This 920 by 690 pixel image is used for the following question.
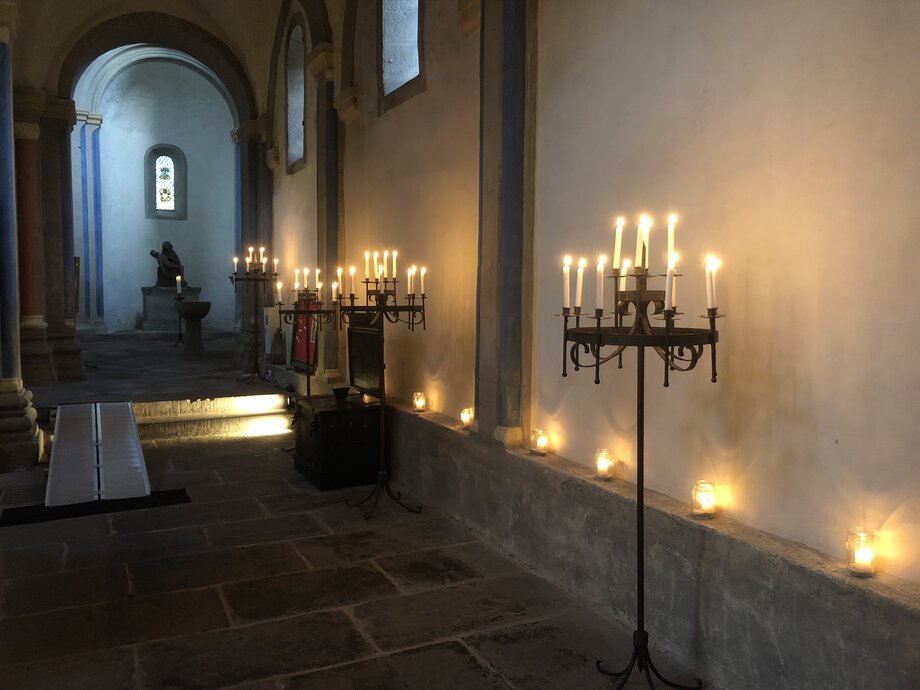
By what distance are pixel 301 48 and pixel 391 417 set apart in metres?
5.59

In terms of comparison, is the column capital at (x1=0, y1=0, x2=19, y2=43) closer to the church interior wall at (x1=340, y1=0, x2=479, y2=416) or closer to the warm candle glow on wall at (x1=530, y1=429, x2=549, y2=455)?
the church interior wall at (x1=340, y1=0, x2=479, y2=416)

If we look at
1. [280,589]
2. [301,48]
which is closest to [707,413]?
[280,589]

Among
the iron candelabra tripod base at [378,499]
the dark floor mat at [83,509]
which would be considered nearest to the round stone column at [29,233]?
the dark floor mat at [83,509]

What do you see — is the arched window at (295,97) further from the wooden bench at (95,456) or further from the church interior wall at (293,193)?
the wooden bench at (95,456)

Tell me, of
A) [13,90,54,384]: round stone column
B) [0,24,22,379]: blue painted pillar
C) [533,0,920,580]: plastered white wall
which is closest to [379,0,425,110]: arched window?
[533,0,920,580]: plastered white wall

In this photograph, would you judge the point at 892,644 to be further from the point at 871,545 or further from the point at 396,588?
the point at 396,588

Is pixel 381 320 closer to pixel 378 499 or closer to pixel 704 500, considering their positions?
pixel 378 499

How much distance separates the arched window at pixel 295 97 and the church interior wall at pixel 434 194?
2.60m

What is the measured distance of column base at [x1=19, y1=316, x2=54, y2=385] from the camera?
9.23 meters

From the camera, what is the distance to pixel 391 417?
6051 millimetres

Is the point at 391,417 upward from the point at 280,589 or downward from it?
upward

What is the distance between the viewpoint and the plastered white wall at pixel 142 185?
57.1 ft

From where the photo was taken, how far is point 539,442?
13.9 ft

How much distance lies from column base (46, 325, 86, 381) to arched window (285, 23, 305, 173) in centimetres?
376
